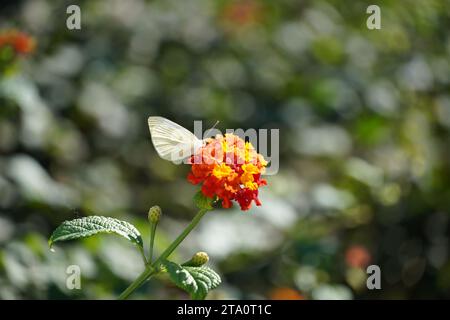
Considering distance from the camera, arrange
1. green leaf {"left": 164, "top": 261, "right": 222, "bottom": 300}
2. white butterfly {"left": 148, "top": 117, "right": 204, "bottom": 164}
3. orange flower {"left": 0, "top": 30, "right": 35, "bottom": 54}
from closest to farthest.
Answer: green leaf {"left": 164, "top": 261, "right": 222, "bottom": 300}
white butterfly {"left": 148, "top": 117, "right": 204, "bottom": 164}
orange flower {"left": 0, "top": 30, "right": 35, "bottom": 54}

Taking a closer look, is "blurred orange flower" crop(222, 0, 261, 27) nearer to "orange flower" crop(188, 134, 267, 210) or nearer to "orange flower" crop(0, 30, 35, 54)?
"orange flower" crop(0, 30, 35, 54)

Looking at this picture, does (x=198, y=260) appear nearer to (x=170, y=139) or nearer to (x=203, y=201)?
(x=203, y=201)

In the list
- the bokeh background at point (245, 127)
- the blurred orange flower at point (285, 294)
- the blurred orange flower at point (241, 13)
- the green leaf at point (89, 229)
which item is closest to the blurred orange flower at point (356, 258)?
the bokeh background at point (245, 127)

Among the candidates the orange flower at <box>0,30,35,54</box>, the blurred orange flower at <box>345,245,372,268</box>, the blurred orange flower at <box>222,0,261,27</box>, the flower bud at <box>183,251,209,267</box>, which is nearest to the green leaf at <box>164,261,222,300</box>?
the flower bud at <box>183,251,209,267</box>

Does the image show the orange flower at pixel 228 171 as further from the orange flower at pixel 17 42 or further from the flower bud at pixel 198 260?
the orange flower at pixel 17 42
